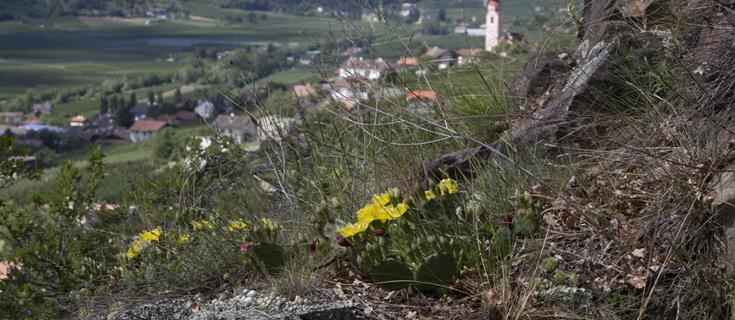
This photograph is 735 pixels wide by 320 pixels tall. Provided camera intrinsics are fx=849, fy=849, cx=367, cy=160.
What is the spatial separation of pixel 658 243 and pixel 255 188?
2.23 meters

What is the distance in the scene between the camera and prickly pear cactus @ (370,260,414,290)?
9.57 ft

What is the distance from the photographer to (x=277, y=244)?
11.1 ft

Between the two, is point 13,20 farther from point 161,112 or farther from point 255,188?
point 255,188

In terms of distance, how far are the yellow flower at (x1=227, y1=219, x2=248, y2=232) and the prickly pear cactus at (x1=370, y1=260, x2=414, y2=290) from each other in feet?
2.74

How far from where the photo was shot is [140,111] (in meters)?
83.8

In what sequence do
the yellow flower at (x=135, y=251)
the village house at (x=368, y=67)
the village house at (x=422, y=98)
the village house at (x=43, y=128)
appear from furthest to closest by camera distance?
the village house at (x=43, y=128), the village house at (x=368, y=67), the yellow flower at (x=135, y=251), the village house at (x=422, y=98)

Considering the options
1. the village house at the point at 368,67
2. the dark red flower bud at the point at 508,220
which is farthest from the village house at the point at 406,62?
the dark red flower bud at the point at 508,220

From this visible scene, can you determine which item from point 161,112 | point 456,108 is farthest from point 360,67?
point 161,112

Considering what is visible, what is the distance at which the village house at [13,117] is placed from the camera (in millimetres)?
88150

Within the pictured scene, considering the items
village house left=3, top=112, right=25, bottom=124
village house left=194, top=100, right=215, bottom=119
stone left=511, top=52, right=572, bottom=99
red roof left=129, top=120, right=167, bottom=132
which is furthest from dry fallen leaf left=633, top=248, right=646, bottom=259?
village house left=3, top=112, right=25, bottom=124

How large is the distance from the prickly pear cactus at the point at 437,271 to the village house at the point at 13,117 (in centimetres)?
9147

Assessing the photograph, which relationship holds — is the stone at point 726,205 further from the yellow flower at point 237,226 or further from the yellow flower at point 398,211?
the yellow flower at point 237,226

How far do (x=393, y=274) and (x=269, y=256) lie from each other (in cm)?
57

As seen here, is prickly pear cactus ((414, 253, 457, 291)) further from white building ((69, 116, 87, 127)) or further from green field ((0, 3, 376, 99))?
green field ((0, 3, 376, 99))
